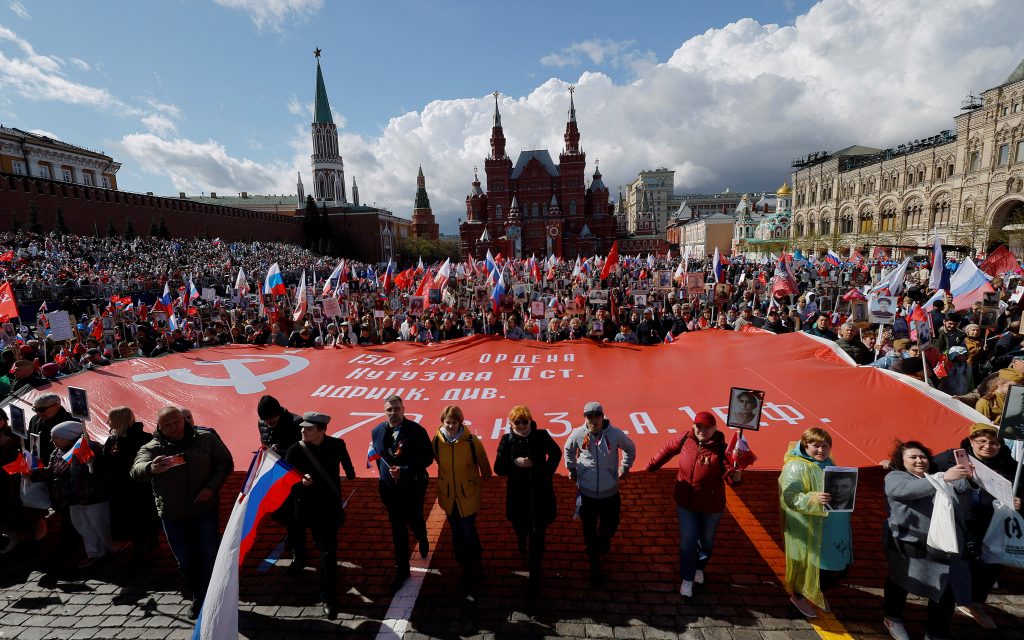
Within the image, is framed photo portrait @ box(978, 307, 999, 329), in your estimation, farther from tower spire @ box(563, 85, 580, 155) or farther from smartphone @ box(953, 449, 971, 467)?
tower spire @ box(563, 85, 580, 155)

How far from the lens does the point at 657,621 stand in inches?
154

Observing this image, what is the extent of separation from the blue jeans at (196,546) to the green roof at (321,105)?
107 meters

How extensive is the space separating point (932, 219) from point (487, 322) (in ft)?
173

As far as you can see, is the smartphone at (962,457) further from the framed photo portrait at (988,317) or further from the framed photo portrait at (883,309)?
the framed photo portrait at (988,317)

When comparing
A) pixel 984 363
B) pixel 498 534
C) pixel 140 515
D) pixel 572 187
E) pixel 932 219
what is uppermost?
pixel 572 187

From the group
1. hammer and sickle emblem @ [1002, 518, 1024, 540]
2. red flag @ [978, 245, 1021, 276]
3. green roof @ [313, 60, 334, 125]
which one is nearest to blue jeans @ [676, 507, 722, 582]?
hammer and sickle emblem @ [1002, 518, 1024, 540]

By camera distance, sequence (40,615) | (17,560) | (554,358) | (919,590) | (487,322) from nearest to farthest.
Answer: (919,590), (40,615), (17,560), (554,358), (487,322)

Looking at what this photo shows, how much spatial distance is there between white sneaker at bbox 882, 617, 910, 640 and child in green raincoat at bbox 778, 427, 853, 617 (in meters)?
0.40

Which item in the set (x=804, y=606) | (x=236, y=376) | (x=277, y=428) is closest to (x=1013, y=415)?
(x=804, y=606)

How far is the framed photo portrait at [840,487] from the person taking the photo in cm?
352

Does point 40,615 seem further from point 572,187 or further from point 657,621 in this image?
point 572,187

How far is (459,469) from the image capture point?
14.3 ft

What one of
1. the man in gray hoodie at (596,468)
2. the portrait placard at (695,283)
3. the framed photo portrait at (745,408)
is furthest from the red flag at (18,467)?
the portrait placard at (695,283)

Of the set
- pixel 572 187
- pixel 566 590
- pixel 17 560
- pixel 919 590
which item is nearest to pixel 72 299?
pixel 17 560
